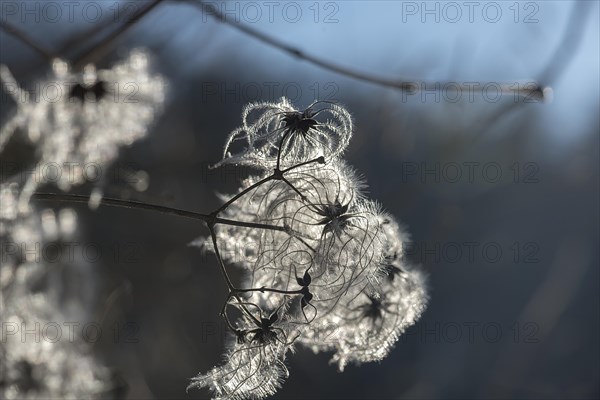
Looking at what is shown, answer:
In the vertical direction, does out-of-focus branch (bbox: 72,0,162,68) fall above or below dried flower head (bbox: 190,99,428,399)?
above

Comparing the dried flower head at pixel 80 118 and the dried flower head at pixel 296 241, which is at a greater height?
the dried flower head at pixel 80 118

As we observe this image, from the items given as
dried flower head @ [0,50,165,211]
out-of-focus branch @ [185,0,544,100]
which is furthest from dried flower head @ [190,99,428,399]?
dried flower head @ [0,50,165,211]

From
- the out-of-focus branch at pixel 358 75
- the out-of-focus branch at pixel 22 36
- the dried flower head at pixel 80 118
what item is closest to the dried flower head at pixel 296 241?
the out-of-focus branch at pixel 358 75

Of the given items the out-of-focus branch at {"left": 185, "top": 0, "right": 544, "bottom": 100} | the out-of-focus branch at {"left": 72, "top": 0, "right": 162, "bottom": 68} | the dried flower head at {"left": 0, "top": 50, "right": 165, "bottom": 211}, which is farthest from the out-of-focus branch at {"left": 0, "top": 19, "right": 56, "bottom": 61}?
the dried flower head at {"left": 0, "top": 50, "right": 165, "bottom": 211}

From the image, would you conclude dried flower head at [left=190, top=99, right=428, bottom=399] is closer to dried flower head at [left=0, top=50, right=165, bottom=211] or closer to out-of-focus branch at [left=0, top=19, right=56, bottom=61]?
out-of-focus branch at [left=0, top=19, right=56, bottom=61]

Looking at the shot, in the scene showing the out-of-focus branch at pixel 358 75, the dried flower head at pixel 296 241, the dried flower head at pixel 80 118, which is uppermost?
the dried flower head at pixel 80 118

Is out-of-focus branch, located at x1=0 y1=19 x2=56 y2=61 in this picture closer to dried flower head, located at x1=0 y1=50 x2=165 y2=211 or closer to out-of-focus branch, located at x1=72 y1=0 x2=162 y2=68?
out-of-focus branch, located at x1=72 y1=0 x2=162 y2=68

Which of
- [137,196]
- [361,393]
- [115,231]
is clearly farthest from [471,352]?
[137,196]

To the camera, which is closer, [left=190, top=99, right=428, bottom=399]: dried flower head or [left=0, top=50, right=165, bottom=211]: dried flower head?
[left=190, top=99, right=428, bottom=399]: dried flower head

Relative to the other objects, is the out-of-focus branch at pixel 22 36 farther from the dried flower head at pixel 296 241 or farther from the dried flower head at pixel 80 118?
the dried flower head at pixel 80 118

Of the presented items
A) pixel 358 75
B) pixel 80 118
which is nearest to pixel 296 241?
pixel 358 75

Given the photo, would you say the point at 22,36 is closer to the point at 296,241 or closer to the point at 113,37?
the point at 113,37

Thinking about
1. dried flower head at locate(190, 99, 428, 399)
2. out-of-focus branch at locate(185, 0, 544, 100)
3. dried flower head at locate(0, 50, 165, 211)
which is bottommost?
dried flower head at locate(190, 99, 428, 399)
